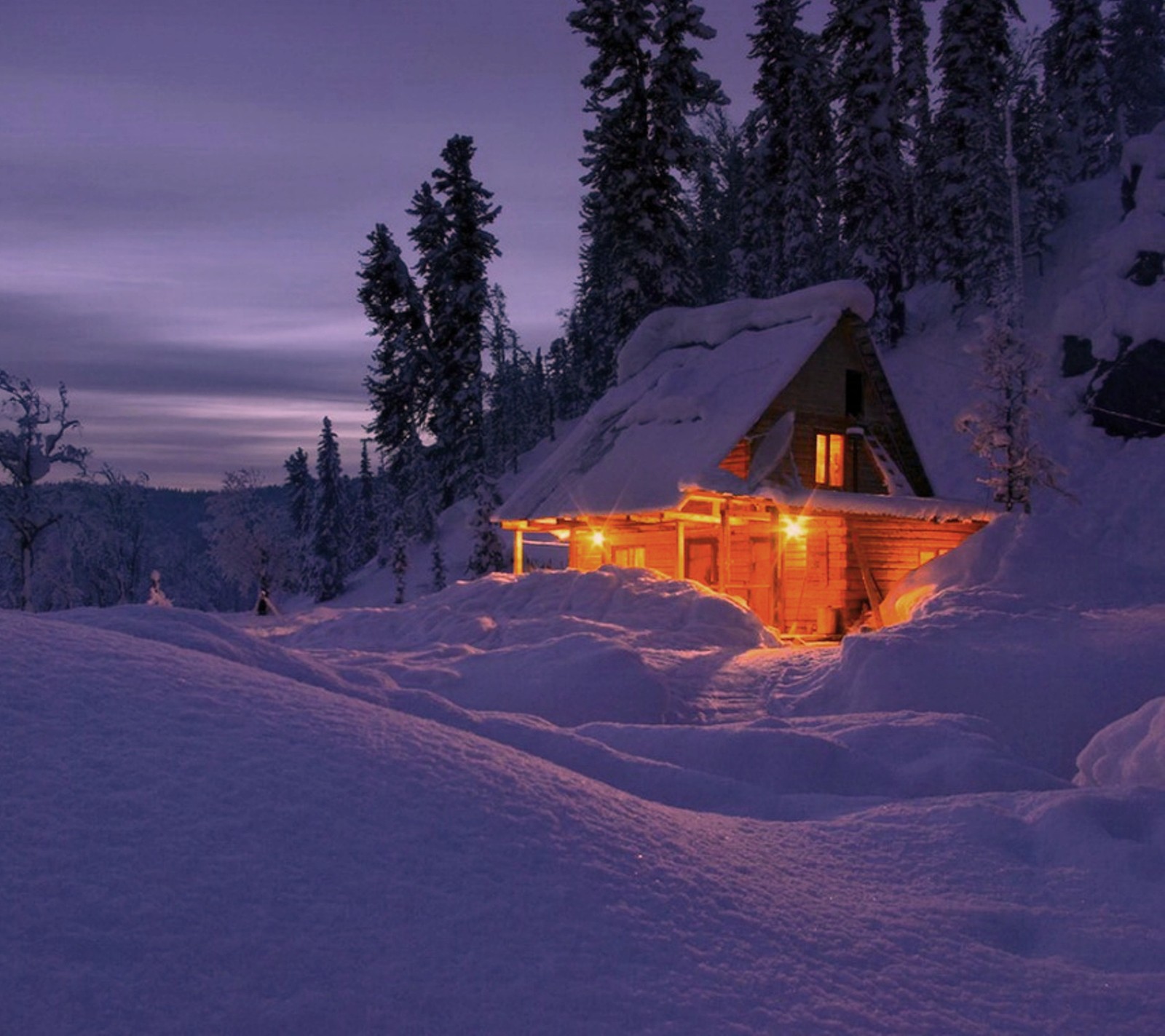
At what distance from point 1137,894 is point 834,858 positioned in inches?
44.4

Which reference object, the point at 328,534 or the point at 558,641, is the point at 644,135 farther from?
the point at 328,534

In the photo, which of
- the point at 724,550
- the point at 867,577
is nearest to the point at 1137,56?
the point at 867,577

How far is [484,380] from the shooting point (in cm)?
3334

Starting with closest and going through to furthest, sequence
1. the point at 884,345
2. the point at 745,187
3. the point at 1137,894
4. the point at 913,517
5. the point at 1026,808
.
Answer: the point at 1137,894 → the point at 1026,808 → the point at 913,517 → the point at 884,345 → the point at 745,187

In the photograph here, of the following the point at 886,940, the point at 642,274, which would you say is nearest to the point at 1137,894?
the point at 886,940

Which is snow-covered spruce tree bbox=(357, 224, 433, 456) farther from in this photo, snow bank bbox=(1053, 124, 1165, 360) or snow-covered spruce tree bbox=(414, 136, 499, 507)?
snow bank bbox=(1053, 124, 1165, 360)

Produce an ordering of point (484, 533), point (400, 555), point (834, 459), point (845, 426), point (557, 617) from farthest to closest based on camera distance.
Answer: point (400, 555) < point (484, 533) < point (845, 426) < point (834, 459) < point (557, 617)

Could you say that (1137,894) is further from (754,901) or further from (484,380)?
(484,380)

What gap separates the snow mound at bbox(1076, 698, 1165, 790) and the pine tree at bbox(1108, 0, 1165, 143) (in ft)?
183

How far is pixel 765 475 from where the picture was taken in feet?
61.4

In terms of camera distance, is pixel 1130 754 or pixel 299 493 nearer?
pixel 1130 754

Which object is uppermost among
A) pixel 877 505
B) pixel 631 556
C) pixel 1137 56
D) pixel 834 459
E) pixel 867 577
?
pixel 1137 56

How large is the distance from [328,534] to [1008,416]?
148ft

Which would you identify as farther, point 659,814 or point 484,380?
point 484,380
